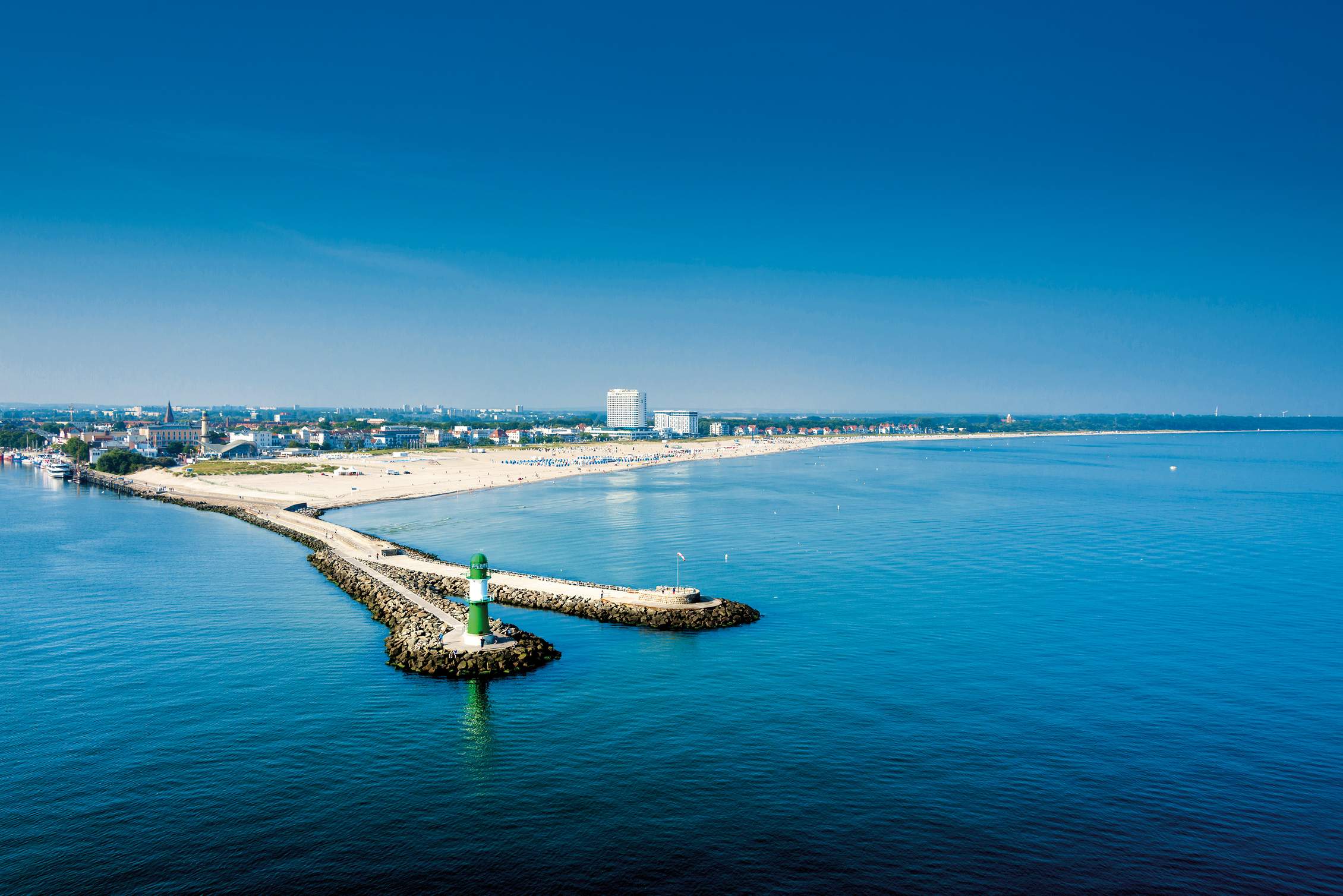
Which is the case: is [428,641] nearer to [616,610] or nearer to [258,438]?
[616,610]

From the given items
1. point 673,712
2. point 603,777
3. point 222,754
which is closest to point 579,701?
point 673,712

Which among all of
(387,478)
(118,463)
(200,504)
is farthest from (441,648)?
(118,463)

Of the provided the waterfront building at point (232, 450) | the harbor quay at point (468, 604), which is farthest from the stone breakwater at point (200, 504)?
the waterfront building at point (232, 450)

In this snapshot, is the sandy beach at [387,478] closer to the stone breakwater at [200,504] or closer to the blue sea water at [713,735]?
Result: the stone breakwater at [200,504]

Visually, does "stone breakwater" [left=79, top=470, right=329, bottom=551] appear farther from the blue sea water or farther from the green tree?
the blue sea water

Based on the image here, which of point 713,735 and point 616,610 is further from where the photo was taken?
point 616,610
